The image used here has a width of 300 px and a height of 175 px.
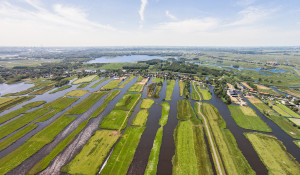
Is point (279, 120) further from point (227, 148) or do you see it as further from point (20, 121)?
point (20, 121)

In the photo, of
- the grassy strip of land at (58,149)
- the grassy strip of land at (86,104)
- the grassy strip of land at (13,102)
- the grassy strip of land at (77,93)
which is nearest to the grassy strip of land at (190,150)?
the grassy strip of land at (58,149)

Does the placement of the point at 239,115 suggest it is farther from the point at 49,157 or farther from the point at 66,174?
the point at 49,157

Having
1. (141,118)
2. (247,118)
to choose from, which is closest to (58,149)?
(141,118)

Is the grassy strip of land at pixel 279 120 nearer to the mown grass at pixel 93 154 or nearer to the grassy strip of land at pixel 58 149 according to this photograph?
the mown grass at pixel 93 154

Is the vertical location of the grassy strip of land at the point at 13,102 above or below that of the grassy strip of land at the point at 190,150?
above

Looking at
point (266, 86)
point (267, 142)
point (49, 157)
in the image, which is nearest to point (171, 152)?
point (267, 142)

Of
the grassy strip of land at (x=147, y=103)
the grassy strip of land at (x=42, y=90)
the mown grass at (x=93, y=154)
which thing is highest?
the grassy strip of land at (x=42, y=90)
